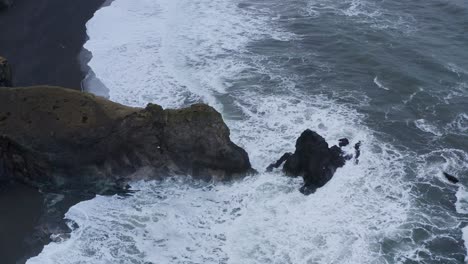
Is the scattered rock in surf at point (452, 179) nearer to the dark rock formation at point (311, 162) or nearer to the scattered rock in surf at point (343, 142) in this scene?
the scattered rock in surf at point (343, 142)

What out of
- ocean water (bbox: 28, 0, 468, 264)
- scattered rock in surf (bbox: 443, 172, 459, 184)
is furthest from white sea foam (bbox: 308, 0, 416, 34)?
scattered rock in surf (bbox: 443, 172, 459, 184)

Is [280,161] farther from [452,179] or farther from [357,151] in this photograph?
[452,179]

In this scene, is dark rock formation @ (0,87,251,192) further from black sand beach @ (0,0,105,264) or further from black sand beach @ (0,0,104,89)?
black sand beach @ (0,0,104,89)

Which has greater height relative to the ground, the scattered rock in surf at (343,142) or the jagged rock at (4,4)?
the jagged rock at (4,4)

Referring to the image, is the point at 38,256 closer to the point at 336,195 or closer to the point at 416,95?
the point at 336,195

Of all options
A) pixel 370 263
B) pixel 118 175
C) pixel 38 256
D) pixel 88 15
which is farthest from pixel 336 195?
pixel 88 15

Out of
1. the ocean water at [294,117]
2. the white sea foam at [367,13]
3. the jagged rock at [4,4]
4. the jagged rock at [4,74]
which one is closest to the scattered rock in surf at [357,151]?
the ocean water at [294,117]

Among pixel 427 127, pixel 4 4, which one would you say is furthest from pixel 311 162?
pixel 4 4
